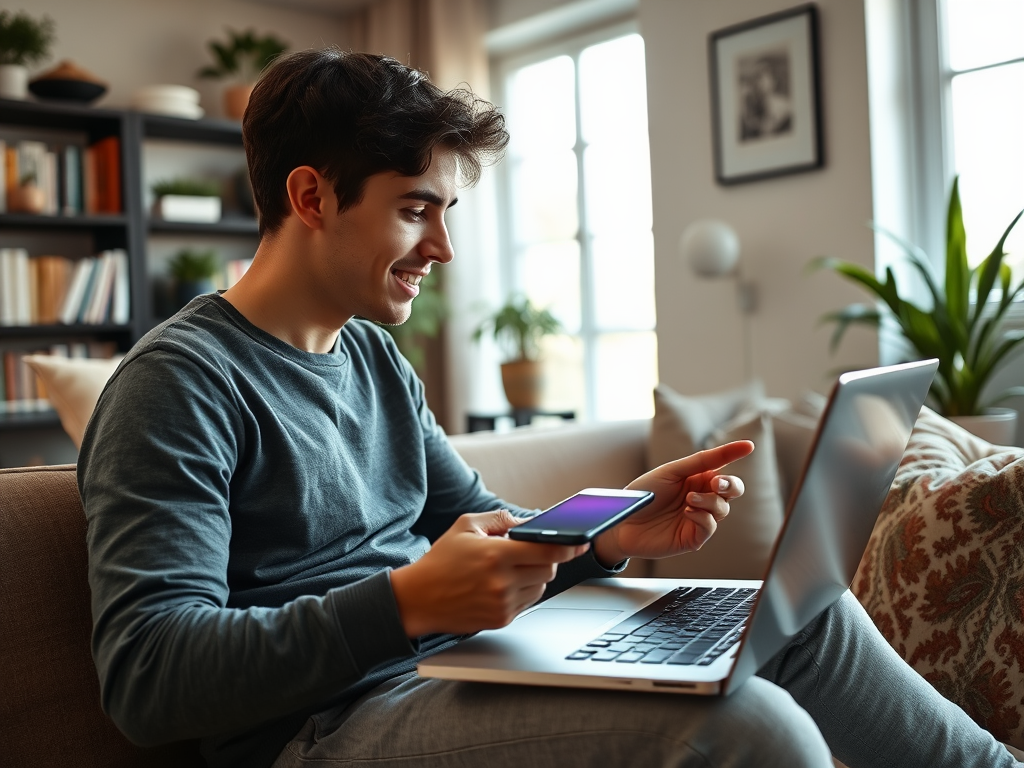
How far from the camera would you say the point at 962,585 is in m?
1.34

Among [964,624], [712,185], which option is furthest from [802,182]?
[964,624]

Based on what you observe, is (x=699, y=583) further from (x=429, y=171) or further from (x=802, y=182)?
(x=802, y=182)

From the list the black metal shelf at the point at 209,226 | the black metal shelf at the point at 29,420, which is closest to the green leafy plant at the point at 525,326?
the black metal shelf at the point at 209,226

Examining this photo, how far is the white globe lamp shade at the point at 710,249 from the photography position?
3.34 meters

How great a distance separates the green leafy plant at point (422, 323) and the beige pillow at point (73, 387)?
2.29 metres

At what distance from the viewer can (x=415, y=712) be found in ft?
2.92

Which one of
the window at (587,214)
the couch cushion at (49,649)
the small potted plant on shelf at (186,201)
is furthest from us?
the window at (587,214)

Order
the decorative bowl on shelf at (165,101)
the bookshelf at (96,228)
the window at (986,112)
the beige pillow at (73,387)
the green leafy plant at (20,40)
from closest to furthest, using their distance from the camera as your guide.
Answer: the beige pillow at (73,387) < the window at (986,112) < the green leafy plant at (20,40) < the bookshelf at (96,228) < the decorative bowl on shelf at (165,101)

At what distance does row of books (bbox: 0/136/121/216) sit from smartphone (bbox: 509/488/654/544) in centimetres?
365

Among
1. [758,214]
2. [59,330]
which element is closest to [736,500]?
[758,214]

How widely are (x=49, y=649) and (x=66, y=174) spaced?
3440 mm

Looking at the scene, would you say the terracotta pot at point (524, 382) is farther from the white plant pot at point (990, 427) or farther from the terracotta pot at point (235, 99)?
the white plant pot at point (990, 427)

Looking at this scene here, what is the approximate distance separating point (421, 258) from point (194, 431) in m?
A: 0.38

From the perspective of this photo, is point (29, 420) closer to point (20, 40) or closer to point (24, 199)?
point (24, 199)
